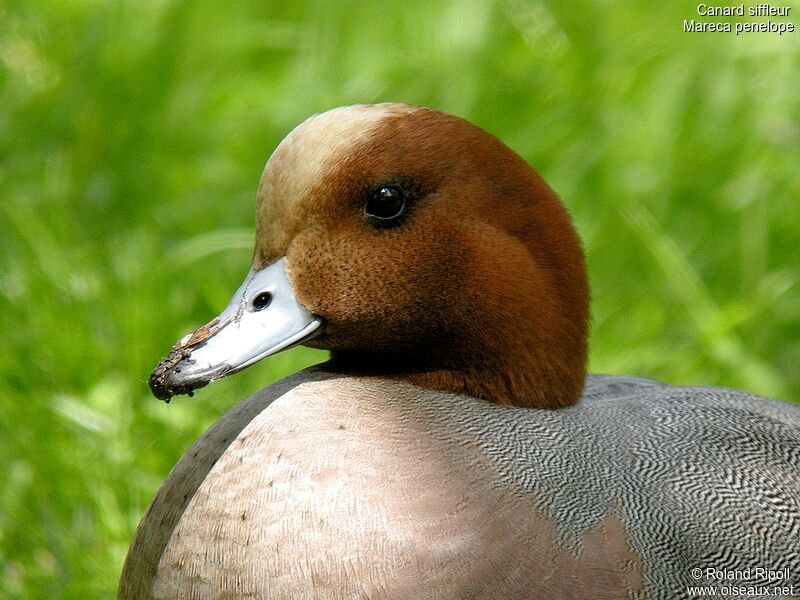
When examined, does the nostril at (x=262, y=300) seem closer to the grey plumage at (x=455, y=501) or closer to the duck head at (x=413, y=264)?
the duck head at (x=413, y=264)

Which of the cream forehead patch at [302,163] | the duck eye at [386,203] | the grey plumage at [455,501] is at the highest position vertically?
the cream forehead patch at [302,163]

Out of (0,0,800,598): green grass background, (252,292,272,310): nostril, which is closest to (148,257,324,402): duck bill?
(252,292,272,310): nostril

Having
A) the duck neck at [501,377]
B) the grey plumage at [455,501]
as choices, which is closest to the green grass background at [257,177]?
the grey plumage at [455,501]

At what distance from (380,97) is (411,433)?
5.89 ft

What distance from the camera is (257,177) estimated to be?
10.2 feet

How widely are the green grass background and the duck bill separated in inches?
23.8

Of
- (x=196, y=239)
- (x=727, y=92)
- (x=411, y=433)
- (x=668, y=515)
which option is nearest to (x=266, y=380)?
(x=196, y=239)

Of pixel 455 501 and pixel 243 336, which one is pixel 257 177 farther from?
pixel 455 501

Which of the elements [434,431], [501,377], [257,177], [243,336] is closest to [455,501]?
[434,431]

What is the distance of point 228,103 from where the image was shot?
334 centimetres

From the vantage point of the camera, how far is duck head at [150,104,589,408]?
64.9 inches

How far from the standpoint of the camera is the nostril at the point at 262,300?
1.66 meters

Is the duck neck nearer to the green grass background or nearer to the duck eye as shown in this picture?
the duck eye

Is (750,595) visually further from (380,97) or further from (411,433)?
(380,97)
